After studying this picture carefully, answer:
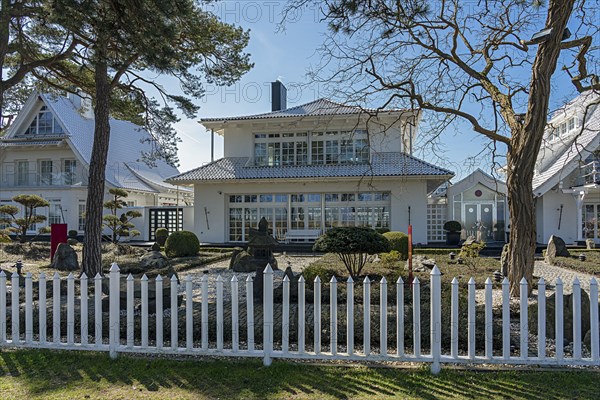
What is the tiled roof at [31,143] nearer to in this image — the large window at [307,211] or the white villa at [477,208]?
the large window at [307,211]

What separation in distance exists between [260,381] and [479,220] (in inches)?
890

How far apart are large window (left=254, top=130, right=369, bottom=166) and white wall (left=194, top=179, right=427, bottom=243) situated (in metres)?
1.74

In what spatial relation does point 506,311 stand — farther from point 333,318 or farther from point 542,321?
point 333,318

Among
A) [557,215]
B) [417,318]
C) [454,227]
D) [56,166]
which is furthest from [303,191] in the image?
[56,166]

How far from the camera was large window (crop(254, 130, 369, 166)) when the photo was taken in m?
22.5

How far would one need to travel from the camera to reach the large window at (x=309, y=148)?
22.5 m

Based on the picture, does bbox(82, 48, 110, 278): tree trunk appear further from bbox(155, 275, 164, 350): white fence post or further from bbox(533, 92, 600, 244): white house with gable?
bbox(533, 92, 600, 244): white house with gable

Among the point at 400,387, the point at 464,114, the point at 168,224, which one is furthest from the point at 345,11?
the point at 168,224

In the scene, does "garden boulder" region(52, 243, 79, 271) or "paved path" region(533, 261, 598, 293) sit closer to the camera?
"paved path" region(533, 261, 598, 293)

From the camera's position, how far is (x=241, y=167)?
74.8ft

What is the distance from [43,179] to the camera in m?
28.2

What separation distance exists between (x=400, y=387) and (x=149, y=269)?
36.0 feet

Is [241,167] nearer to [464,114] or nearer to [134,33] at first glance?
[134,33]

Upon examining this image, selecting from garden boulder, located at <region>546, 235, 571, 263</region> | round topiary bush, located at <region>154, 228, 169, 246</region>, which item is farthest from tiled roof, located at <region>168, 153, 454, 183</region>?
garden boulder, located at <region>546, 235, 571, 263</region>
